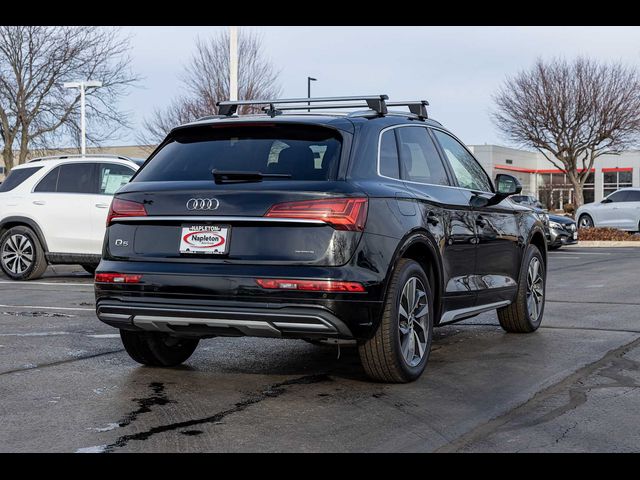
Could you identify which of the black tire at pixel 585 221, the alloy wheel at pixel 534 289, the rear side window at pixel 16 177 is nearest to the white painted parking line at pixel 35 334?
the alloy wheel at pixel 534 289

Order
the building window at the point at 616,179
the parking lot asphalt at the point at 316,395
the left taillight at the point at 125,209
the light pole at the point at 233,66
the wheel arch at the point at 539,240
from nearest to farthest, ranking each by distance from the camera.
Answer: the parking lot asphalt at the point at 316,395 < the left taillight at the point at 125,209 < the wheel arch at the point at 539,240 < the light pole at the point at 233,66 < the building window at the point at 616,179

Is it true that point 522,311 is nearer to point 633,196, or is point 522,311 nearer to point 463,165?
point 463,165

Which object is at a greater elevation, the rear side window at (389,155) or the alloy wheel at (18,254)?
the rear side window at (389,155)

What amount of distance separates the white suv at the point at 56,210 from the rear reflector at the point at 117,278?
311 inches

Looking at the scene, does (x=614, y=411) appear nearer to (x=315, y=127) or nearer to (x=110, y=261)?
(x=315, y=127)

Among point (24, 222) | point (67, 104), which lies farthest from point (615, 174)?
point (24, 222)

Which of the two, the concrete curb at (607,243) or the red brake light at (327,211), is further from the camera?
the concrete curb at (607,243)

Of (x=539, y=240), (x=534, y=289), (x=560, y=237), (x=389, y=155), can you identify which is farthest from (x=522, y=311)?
(x=560, y=237)

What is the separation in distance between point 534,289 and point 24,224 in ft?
28.5

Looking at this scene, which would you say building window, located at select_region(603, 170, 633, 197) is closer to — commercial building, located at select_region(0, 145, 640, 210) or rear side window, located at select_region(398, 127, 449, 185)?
commercial building, located at select_region(0, 145, 640, 210)

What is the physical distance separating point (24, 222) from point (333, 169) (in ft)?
31.7

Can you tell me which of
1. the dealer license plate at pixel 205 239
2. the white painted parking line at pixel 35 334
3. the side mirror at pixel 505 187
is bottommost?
the white painted parking line at pixel 35 334

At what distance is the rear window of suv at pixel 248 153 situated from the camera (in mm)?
5863

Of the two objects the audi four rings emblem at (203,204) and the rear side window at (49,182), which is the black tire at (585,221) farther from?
the audi four rings emblem at (203,204)
